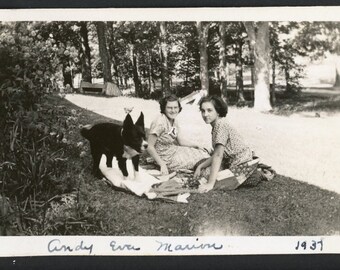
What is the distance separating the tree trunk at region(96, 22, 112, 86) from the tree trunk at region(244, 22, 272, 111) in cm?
57

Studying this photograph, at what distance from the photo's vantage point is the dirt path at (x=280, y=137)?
1982 millimetres

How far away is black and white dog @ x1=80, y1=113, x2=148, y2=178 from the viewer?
1.95 m

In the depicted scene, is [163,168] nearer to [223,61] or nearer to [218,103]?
[218,103]

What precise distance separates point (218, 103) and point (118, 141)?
42 centimetres

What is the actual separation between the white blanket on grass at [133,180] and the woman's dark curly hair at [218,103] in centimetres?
35

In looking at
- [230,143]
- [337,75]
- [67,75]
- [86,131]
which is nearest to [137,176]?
[86,131]

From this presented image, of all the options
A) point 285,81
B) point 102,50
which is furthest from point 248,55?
point 102,50

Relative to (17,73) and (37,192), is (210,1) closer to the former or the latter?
(17,73)

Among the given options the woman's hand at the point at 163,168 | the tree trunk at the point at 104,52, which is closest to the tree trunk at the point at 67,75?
the tree trunk at the point at 104,52

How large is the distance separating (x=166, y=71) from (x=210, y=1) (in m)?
0.33

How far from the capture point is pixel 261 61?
79.4 inches

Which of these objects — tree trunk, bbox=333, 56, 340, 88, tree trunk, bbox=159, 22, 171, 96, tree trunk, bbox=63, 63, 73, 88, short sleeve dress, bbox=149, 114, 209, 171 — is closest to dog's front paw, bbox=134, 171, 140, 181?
short sleeve dress, bbox=149, 114, 209, 171

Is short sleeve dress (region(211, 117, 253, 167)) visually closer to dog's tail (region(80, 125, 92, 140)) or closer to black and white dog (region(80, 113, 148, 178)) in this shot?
black and white dog (region(80, 113, 148, 178))
